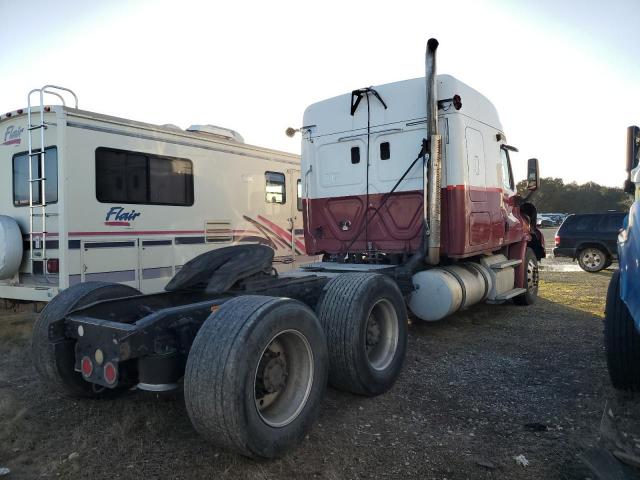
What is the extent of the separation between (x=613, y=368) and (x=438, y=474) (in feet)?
6.89

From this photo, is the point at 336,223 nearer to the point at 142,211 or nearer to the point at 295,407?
the point at 142,211

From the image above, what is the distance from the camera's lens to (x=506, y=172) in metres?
7.88

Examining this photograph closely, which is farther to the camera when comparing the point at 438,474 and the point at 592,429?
the point at 592,429

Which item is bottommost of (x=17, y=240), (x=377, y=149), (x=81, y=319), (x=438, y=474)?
(x=438, y=474)

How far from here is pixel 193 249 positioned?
799 centimetres

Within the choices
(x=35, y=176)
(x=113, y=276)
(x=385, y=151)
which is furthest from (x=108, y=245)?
(x=385, y=151)

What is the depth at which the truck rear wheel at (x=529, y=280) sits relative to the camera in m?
8.41

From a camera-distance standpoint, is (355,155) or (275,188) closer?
(355,155)

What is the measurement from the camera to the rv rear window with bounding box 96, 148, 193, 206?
6.81 meters

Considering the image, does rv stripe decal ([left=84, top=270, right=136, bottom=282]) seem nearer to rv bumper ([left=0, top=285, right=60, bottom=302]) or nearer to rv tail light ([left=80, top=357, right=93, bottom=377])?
rv bumper ([left=0, top=285, right=60, bottom=302])

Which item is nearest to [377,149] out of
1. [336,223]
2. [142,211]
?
[336,223]

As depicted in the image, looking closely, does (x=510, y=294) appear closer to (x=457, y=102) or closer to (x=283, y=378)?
(x=457, y=102)

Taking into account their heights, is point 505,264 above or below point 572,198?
below

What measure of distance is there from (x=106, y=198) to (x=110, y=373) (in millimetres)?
4298
